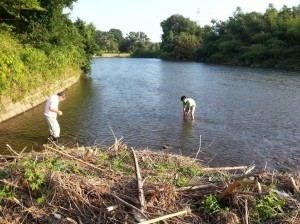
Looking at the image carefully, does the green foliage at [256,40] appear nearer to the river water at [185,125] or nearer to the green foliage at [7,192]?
the river water at [185,125]

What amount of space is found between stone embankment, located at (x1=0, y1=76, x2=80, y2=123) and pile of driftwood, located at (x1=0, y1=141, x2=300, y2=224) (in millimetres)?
11267

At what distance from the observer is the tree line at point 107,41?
2170 centimetres

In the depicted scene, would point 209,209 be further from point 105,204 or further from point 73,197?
point 73,197

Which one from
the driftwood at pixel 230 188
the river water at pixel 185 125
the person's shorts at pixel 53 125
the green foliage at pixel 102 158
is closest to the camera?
the driftwood at pixel 230 188

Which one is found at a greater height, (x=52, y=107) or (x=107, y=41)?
(x=107, y=41)

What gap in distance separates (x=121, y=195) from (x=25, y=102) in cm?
1603

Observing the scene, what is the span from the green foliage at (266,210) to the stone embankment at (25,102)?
48.4 feet

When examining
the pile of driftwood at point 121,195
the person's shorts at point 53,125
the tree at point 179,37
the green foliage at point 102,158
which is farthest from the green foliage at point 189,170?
the tree at point 179,37

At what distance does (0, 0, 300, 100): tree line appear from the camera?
71.2 feet

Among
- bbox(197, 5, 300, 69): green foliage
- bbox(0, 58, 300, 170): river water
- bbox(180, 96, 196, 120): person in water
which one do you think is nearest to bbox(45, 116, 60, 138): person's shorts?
bbox(0, 58, 300, 170): river water

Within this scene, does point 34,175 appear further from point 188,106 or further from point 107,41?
point 107,41

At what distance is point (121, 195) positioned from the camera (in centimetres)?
634

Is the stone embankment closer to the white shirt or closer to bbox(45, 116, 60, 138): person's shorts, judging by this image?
bbox(45, 116, 60, 138): person's shorts

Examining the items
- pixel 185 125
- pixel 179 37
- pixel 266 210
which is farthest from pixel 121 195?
pixel 179 37
